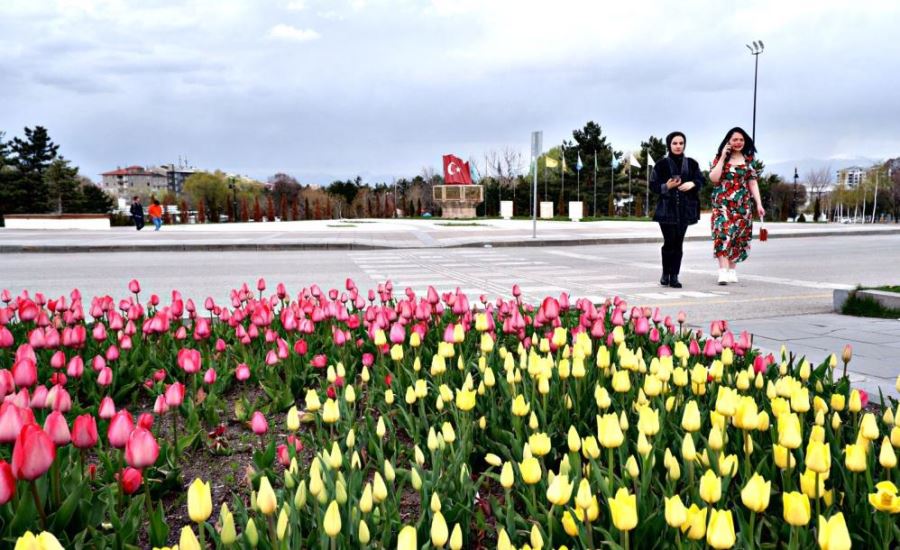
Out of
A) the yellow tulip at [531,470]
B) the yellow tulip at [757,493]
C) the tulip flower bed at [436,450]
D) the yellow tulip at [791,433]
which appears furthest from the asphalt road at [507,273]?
the yellow tulip at [757,493]

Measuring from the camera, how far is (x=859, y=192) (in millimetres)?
101188

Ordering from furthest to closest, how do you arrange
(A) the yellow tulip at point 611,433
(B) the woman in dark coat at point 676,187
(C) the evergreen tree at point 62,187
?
1. (C) the evergreen tree at point 62,187
2. (B) the woman in dark coat at point 676,187
3. (A) the yellow tulip at point 611,433

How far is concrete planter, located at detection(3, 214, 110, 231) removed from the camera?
35.9 metres

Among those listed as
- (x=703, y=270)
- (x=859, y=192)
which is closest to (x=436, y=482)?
(x=703, y=270)

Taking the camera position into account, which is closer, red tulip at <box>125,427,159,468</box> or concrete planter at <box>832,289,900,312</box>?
red tulip at <box>125,427,159,468</box>

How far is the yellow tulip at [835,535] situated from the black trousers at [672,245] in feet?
28.6

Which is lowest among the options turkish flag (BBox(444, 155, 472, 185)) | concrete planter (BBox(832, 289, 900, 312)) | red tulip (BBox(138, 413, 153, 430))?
concrete planter (BBox(832, 289, 900, 312))

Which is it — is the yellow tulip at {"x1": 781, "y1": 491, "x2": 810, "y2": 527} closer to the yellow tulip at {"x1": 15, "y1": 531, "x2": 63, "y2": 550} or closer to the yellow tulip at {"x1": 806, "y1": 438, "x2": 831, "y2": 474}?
the yellow tulip at {"x1": 806, "y1": 438, "x2": 831, "y2": 474}

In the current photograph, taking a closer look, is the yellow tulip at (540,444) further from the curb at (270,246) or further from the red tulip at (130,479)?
the curb at (270,246)

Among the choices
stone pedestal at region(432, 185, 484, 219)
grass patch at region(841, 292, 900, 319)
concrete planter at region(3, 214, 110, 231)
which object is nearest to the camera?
grass patch at region(841, 292, 900, 319)

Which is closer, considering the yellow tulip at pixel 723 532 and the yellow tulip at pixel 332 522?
the yellow tulip at pixel 723 532

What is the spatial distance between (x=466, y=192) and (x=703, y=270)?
40023 millimetres

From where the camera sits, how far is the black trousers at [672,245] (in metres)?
10.0

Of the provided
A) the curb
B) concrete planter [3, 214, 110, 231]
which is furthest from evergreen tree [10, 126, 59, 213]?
the curb
